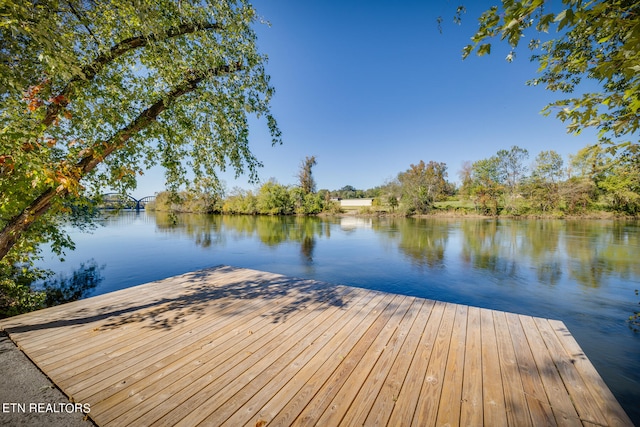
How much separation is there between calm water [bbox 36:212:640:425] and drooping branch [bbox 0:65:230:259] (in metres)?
6.10

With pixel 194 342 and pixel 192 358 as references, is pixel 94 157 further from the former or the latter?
pixel 192 358

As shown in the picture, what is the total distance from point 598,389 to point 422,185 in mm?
48538

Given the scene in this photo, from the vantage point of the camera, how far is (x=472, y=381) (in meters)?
2.24

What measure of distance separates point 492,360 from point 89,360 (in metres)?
4.20

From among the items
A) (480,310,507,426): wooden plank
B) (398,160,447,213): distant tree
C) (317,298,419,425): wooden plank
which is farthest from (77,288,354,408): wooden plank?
(398,160,447,213): distant tree

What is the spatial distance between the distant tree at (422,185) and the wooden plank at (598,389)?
1598 inches

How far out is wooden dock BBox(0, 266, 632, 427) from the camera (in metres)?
1.89

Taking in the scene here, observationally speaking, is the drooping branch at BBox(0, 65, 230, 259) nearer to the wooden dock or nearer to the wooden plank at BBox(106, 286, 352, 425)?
the wooden dock

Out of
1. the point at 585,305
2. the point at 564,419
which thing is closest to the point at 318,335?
the point at 564,419

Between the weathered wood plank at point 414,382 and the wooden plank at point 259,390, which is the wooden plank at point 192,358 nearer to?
the wooden plank at point 259,390

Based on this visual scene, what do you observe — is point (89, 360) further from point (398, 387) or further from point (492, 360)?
point (492, 360)

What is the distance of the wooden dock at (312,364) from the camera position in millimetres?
1892

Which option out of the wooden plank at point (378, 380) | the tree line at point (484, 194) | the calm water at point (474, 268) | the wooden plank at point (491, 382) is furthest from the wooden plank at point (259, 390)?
the tree line at point (484, 194)

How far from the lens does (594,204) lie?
3269 centimetres
